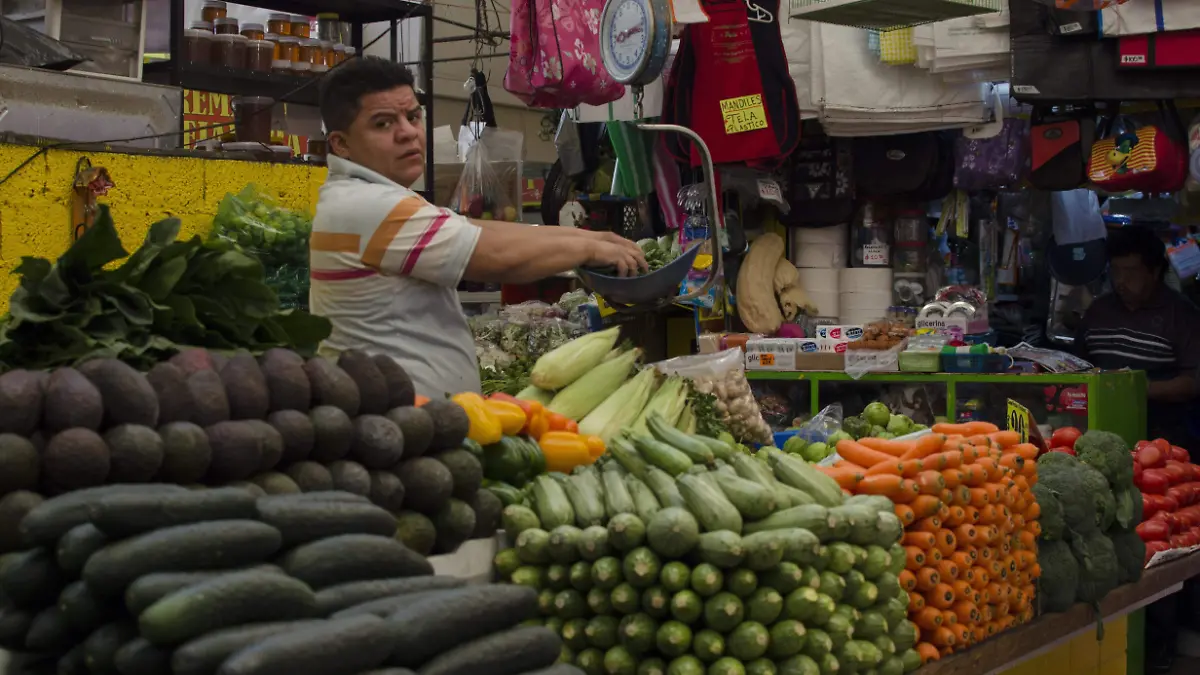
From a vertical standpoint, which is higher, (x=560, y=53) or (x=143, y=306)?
(x=560, y=53)

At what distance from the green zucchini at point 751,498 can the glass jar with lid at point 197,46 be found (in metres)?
5.09

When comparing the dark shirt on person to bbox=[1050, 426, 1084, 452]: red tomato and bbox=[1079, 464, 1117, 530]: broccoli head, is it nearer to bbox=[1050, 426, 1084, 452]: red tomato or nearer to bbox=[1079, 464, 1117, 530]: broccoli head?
bbox=[1050, 426, 1084, 452]: red tomato

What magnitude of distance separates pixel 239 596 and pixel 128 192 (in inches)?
161

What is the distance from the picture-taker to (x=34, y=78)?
531cm

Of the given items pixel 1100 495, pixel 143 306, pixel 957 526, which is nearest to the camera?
pixel 143 306

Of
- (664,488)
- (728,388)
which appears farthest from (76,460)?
(728,388)

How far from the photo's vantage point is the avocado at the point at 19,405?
218cm

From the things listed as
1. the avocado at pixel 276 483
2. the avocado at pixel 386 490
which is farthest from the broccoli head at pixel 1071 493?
the avocado at pixel 276 483

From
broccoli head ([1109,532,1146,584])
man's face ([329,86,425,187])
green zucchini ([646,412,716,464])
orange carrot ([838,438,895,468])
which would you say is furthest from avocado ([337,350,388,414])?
broccoli head ([1109,532,1146,584])

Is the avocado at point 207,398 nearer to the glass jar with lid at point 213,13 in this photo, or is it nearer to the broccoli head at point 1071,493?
the broccoli head at point 1071,493

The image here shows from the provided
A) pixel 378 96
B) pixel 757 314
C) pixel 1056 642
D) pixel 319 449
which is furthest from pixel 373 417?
pixel 757 314

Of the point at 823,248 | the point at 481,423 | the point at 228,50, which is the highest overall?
the point at 228,50

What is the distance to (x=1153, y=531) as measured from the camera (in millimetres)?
5020

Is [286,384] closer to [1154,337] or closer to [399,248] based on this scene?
[399,248]
